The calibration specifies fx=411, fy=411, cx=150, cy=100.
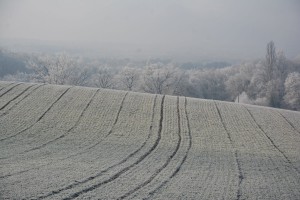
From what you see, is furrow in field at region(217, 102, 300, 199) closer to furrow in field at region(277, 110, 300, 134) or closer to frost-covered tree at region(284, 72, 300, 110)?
furrow in field at region(277, 110, 300, 134)

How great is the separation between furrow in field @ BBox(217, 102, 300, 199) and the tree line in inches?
1585

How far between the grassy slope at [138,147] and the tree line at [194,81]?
34884 millimetres

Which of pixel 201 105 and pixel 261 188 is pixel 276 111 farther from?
pixel 261 188

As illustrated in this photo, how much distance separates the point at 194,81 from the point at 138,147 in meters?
66.8

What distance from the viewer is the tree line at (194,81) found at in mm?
76594

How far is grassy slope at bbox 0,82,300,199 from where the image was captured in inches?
715

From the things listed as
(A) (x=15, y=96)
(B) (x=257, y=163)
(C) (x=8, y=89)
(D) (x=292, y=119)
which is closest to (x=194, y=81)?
(D) (x=292, y=119)

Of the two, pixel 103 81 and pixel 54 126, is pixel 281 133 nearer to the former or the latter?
pixel 54 126

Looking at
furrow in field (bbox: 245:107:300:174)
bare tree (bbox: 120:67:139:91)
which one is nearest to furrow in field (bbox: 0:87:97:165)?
furrow in field (bbox: 245:107:300:174)

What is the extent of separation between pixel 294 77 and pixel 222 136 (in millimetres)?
52326

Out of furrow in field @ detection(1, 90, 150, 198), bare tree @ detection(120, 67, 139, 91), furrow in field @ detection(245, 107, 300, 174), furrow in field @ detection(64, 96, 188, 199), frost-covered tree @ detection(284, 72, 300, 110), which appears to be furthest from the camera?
bare tree @ detection(120, 67, 139, 91)

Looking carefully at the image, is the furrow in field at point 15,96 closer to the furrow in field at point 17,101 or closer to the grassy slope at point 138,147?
the grassy slope at point 138,147

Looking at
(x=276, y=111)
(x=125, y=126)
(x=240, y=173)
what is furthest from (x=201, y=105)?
(x=240, y=173)

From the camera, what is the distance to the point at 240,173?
22469 millimetres
